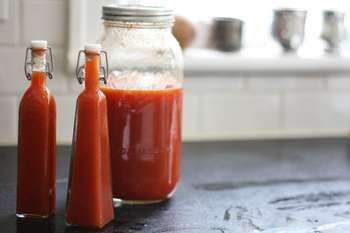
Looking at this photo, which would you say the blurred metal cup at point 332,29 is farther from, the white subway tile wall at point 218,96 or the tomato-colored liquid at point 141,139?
the tomato-colored liquid at point 141,139

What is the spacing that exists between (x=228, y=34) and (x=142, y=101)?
54 centimetres

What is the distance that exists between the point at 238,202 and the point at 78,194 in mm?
270

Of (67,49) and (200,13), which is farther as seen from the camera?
(200,13)

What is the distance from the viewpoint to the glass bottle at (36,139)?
907 millimetres

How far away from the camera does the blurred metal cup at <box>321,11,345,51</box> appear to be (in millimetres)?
1545

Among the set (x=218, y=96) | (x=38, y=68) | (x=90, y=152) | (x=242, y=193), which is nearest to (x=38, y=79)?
(x=38, y=68)

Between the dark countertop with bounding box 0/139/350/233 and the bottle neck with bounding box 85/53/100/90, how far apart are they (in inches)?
7.4

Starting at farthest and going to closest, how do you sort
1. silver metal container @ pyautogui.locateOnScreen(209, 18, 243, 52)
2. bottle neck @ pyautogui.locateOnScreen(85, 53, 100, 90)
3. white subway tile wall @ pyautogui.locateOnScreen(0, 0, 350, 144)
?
silver metal container @ pyautogui.locateOnScreen(209, 18, 243, 52)
white subway tile wall @ pyautogui.locateOnScreen(0, 0, 350, 144)
bottle neck @ pyautogui.locateOnScreen(85, 53, 100, 90)

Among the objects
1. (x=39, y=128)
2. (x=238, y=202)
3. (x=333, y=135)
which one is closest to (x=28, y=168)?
(x=39, y=128)

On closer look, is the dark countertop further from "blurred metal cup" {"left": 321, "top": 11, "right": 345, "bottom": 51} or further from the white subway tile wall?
"blurred metal cup" {"left": 321, "top": 11, "right": 345, "bottom": 51}

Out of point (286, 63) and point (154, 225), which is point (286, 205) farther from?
point (286, 63)

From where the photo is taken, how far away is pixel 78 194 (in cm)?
91

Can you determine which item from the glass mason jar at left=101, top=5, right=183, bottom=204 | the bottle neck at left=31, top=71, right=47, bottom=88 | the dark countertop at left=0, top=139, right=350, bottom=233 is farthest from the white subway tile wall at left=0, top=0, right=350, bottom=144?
the bottle neck at left=31, top=71, right=47, bottom=88

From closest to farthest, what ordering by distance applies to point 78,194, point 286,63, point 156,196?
point 78,194 < point 156,196 < point 286,63
